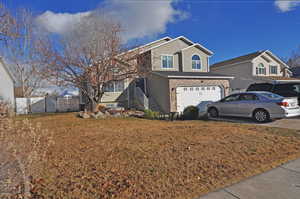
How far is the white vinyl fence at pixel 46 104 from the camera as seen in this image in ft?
54.6

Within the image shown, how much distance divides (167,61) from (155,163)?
15179mm

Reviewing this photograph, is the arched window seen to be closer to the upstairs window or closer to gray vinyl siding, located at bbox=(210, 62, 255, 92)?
gray vinyl siding, located at bbox=(210, 62, 255, 92)

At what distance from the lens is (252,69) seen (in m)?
21.8

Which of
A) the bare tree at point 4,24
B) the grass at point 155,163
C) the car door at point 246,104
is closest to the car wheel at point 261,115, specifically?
the car door at point 246,104

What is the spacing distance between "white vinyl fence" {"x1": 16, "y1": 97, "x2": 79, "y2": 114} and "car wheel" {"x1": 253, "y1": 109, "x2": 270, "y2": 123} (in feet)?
51.5

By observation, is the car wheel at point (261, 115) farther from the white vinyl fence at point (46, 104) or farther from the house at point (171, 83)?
the white vinyl fence at point (46, 104)

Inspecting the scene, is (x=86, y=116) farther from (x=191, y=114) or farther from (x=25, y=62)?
(x=25, y=62)

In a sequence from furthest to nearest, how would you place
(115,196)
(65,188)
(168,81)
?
(168,81)
(65,188)
(115,196)

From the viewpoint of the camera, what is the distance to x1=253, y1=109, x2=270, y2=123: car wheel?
8969 mm

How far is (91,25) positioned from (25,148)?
1102 cm

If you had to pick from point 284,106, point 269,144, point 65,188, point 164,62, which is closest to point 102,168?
point 65,188

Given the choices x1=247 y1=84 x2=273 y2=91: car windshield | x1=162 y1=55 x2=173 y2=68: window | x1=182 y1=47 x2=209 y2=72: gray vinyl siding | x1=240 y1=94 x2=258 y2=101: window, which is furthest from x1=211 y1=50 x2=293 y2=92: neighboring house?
x1=240 y1=94 x2=258 y2=101: window

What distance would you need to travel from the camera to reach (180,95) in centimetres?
1370

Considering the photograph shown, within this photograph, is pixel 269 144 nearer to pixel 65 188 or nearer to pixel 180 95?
pixel 65 188
